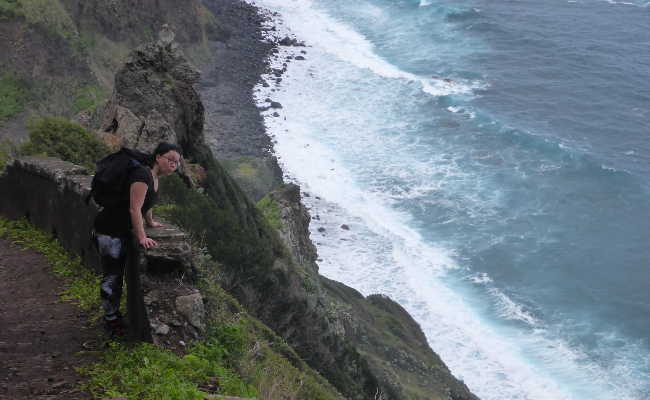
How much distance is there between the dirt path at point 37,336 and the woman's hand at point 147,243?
1.28 metres

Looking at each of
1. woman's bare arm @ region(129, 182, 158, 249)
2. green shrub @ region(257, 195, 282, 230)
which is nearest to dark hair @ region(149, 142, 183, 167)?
woman's bare arm @ region(129, 182, 158, 249)

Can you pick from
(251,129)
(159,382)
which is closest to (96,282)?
(159,382)

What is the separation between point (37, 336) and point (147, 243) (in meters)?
1.86

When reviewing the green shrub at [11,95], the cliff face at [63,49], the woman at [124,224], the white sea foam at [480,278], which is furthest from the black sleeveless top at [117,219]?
the white sea foam at [480,278]

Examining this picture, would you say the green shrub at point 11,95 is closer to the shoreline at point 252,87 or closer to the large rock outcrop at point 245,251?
the shoreline at point 252,87

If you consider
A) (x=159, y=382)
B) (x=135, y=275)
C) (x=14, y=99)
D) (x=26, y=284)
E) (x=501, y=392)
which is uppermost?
(x=135, y=275)

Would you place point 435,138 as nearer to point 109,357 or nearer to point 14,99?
point 14,99

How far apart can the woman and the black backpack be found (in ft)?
0.17

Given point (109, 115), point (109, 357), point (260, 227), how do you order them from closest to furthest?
point (109, 357), point (109, 115), point (260, 227)

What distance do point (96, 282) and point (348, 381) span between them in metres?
10.6

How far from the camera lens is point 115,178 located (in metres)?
7.02

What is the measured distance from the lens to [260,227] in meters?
21.1

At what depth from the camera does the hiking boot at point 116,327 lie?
741cm

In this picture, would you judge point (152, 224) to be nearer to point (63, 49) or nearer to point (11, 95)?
point (11, 95)
